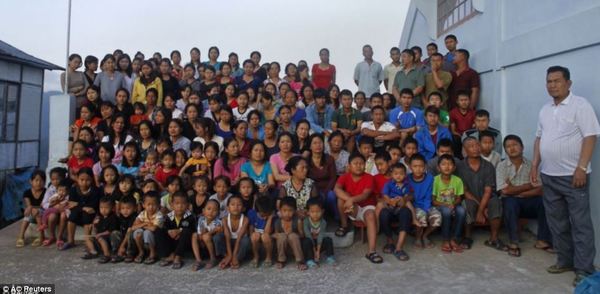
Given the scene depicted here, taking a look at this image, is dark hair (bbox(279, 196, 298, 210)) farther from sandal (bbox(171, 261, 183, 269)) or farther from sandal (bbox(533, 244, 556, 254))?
sandal (bbox(533, 244, 556, 254))

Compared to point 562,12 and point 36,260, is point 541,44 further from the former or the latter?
point 36,260

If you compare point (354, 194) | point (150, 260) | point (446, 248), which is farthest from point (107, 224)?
point (446, 248)

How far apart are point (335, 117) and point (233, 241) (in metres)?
3.02

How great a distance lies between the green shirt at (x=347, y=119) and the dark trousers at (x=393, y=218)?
2189 millimetres

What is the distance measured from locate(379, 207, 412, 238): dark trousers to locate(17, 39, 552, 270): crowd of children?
0.01 m

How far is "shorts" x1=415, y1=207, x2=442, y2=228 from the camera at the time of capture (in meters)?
4.99

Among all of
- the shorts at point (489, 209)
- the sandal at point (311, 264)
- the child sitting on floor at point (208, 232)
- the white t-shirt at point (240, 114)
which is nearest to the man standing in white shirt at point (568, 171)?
the shorts at point (489, 209)

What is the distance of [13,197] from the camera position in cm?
1357

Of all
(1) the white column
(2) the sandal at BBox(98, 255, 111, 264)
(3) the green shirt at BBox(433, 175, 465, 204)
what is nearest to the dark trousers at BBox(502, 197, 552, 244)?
(3) the green shirt at BBox(433, 175, 465, 204)

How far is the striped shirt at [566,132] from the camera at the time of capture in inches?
154

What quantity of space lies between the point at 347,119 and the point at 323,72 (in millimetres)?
2472

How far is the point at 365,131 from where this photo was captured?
6.45 meters

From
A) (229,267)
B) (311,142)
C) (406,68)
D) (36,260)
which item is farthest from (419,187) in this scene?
(36,260)

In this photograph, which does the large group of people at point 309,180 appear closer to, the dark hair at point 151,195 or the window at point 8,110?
the dark hair at point 151,195
